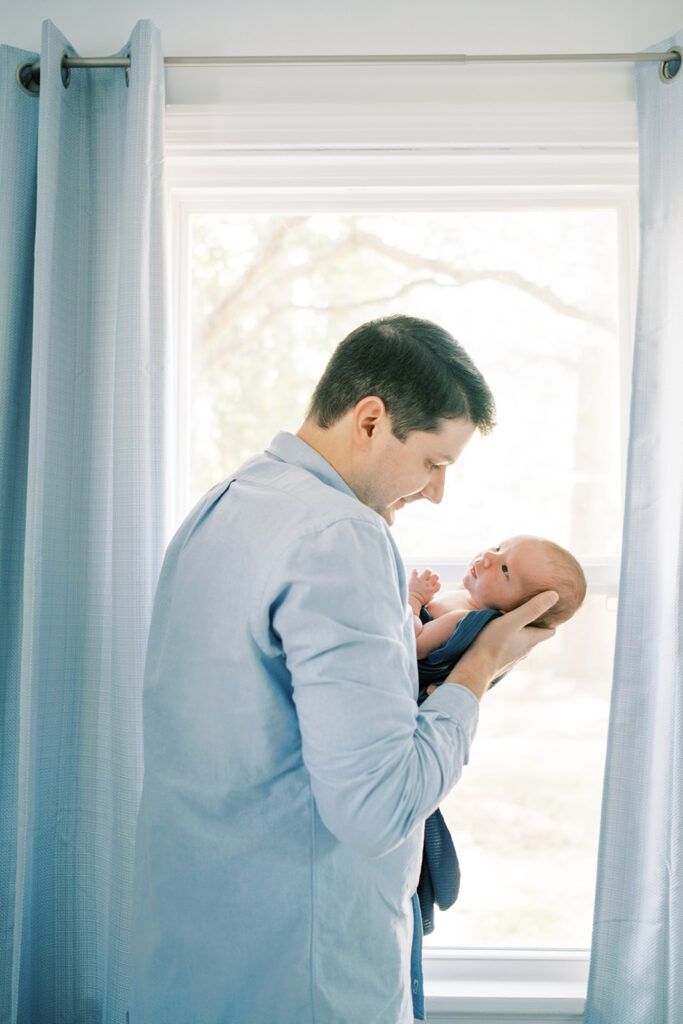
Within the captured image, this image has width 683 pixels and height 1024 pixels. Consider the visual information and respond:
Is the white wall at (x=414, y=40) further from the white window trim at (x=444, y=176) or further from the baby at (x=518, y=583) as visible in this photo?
the baby at (x=518, y=583)

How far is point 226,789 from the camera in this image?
101cm

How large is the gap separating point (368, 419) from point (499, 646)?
464 millimetres

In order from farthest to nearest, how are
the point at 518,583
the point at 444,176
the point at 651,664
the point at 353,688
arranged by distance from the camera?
the point at 444,176
the point at 651,664
the point at 518,583
the point at 353,688

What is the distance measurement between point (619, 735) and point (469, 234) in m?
1.27

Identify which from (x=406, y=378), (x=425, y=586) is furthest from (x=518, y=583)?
(x=406, y=378)

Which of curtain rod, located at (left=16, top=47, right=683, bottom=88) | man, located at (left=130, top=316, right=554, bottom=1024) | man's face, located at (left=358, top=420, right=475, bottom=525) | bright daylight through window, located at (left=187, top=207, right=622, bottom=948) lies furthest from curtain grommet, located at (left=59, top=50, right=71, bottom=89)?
man's face, located at (left=358, top=420, right=475, bottom=525)

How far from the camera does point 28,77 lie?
1.74 meters

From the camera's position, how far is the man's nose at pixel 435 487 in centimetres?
129

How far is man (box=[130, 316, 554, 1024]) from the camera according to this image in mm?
916

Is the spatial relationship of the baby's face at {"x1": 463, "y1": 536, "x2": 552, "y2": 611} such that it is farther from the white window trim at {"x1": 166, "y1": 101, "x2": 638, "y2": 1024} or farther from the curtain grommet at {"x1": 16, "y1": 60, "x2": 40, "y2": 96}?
the curtain grommet at {"x1": 16, "y1": 60, "x2": 40, "y2": 96}

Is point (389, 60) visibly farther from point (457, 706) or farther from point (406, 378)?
point (457, 706)

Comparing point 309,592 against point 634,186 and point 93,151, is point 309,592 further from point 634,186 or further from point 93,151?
point 634,186

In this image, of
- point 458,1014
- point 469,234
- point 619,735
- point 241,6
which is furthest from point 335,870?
point 241,6

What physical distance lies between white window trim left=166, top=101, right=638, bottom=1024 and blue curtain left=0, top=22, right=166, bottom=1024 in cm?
22
